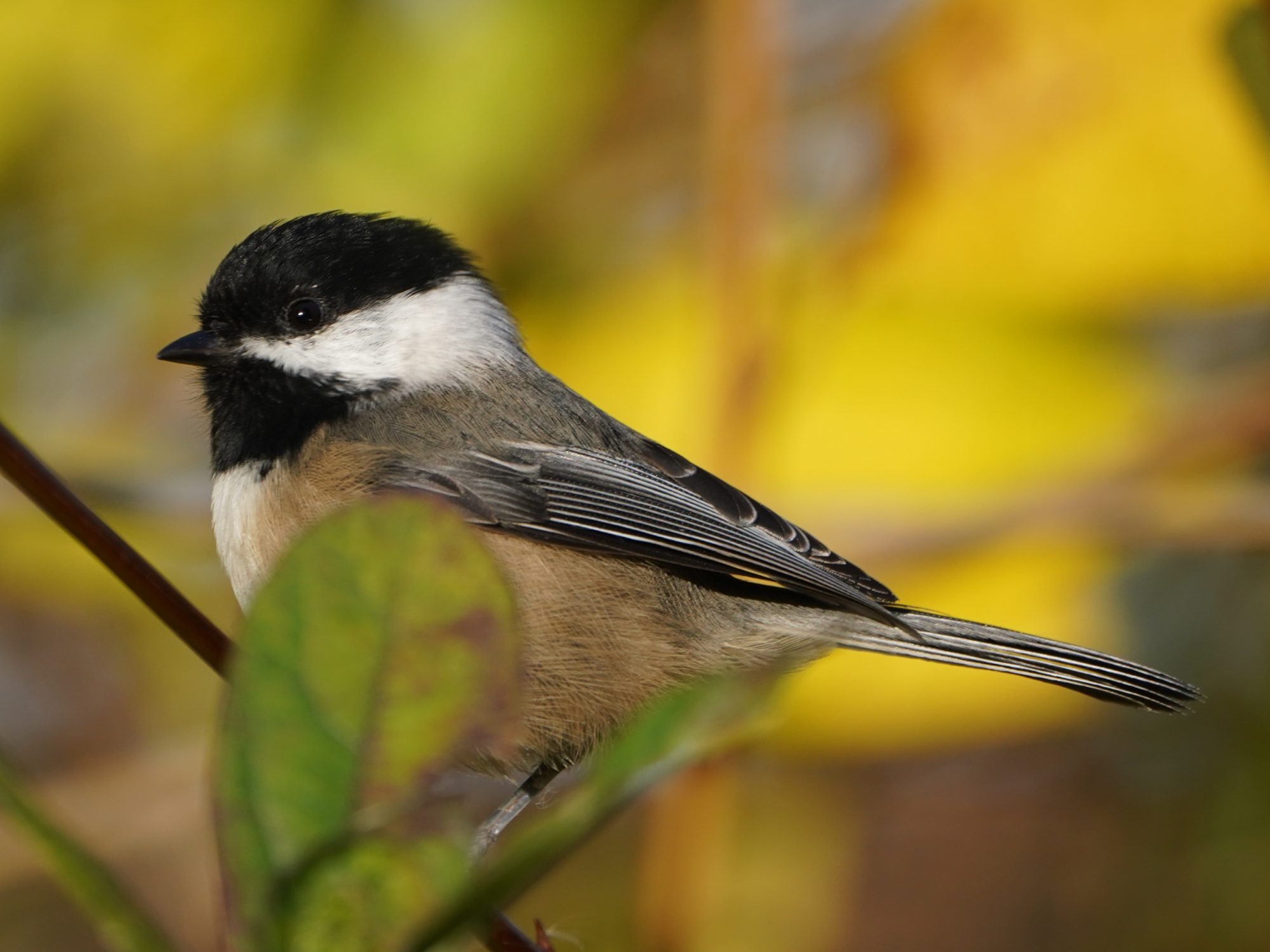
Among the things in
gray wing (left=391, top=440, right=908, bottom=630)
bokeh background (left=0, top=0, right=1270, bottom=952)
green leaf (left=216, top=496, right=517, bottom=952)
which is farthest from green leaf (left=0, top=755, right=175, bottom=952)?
gray wing (left=391, top=440, right=908, bottom=630)

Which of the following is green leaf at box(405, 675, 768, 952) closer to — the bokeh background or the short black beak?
the bokeh background

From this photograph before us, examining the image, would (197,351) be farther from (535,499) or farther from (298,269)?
(535,499)

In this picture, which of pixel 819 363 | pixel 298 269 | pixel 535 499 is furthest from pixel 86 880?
pixel 819 363

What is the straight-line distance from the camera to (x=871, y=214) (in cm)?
155

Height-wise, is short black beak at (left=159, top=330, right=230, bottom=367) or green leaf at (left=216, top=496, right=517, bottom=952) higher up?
short black beak at (left=159, top=330, right=230, bottom=367)

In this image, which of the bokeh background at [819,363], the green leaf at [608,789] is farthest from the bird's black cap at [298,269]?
the green leaf at [608,789]

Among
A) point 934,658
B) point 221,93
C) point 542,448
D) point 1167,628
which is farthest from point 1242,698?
point 221,93

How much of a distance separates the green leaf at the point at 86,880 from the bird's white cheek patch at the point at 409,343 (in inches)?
40.1

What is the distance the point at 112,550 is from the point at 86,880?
0.21 m

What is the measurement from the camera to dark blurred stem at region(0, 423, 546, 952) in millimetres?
658

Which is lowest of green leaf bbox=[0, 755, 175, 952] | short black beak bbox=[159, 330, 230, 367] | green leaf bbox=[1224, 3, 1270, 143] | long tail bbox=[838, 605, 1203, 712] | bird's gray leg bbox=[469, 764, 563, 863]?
green leaf bbox=[0, 755, 175, 952]

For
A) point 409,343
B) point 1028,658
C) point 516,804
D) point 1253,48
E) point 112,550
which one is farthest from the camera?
point 409,343

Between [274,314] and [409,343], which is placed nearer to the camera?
[274,314]

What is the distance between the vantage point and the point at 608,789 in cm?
51
